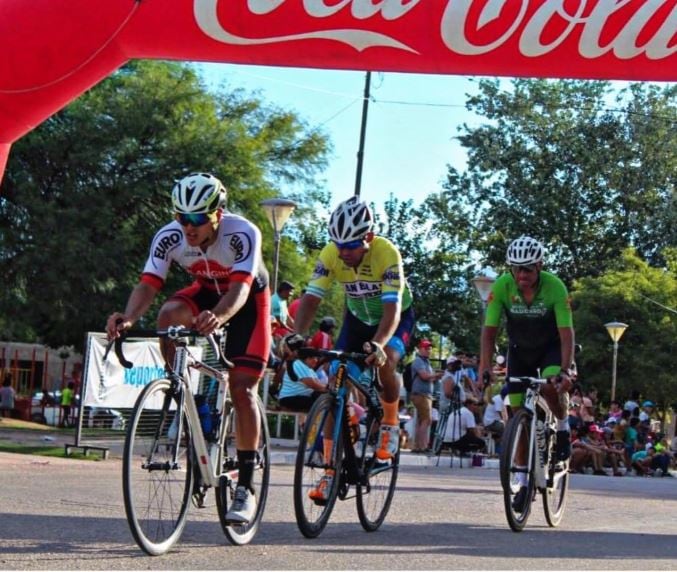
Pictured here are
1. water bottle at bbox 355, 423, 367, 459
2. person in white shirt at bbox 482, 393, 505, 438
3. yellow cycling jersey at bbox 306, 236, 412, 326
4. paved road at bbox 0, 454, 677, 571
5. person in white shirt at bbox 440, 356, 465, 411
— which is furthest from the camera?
person in white shirt at bbox 482, 393, 505, 438

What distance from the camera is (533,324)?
33.1 feet

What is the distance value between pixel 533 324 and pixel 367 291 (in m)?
1.55

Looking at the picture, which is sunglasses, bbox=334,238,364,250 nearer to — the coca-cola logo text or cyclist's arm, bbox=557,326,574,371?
cyclist's arm, bbox=557,326,574,371

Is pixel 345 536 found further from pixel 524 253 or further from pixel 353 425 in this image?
pixel 524 253

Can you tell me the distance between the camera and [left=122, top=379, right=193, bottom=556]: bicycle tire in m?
6.61

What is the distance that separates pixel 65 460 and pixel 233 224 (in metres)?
7.73

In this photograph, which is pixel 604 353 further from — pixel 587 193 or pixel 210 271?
pixel 210 271

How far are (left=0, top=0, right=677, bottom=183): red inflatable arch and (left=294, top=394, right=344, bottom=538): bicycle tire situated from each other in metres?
5.28

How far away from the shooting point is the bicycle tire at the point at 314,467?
25.7ft

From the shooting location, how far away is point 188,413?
7.02 meters

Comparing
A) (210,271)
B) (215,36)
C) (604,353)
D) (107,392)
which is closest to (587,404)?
(107,392)

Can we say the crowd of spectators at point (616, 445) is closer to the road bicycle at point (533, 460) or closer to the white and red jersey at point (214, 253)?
the road bicycle at point (533, 460)

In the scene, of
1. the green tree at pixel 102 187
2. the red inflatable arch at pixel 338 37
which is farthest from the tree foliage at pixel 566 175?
the red inflatable arch at pixel 338 37

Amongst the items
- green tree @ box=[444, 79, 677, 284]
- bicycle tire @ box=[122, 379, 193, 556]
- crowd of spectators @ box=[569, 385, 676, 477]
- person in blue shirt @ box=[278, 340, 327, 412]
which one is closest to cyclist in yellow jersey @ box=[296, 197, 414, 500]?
bicycle tire @ box=[122, 379, 193, 556]
